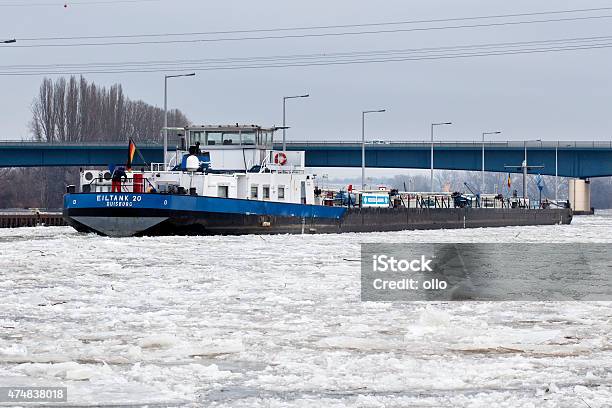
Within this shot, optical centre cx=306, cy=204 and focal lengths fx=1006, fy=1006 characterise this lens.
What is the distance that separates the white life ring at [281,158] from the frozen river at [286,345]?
27.3 m

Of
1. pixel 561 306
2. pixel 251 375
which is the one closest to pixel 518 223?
pixel 561 306

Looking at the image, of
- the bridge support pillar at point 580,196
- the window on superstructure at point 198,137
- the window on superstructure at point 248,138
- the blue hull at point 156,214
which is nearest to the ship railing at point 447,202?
the window on superstructure at point 248,138

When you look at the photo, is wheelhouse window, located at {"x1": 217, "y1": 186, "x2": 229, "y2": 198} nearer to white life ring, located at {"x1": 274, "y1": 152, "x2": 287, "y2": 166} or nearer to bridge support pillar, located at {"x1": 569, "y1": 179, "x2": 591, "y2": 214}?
white life ring, located at {"x1": 274, "y1": 152, "x2": 287, "y2": 166}

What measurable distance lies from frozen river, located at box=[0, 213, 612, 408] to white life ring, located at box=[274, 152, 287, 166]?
2726cm

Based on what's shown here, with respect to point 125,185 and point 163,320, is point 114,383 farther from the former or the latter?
point 125,185

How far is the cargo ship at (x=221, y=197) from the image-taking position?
38062 mm

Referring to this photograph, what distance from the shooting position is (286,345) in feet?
36.9

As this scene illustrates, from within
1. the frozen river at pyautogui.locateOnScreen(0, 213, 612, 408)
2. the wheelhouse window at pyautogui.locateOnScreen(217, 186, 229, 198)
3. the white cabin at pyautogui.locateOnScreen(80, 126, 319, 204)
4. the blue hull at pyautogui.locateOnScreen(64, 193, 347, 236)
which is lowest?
the frozen river at pyautogui.locateOnScreen(0, 213, 612, 408)

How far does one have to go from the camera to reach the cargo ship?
38062mm

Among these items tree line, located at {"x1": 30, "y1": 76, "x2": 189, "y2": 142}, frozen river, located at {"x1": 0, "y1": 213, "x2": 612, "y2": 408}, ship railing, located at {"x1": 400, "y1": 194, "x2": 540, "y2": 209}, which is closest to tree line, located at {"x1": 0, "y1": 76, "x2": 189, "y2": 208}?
tree line, located at {"x1": 30, "y1": 76, "x2": 189, "y2": 142}

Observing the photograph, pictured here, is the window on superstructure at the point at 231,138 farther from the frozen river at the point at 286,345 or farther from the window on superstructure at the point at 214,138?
the frozen river at the point at 286,345

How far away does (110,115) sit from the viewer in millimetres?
112375

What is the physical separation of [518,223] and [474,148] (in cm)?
2828

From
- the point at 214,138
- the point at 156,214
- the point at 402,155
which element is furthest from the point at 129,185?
the point at 402,155
